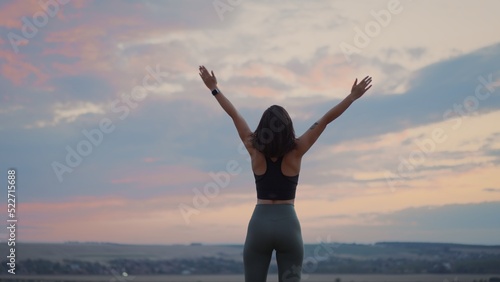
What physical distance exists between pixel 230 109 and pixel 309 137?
1.00 metres

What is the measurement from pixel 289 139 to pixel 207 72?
1.58m

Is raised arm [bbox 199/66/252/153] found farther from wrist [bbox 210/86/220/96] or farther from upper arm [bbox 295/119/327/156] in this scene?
upper arm [bbox 295/119/327/156]

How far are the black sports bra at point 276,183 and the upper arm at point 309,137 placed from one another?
246 millimetres

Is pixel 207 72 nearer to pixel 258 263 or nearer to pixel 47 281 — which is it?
pixel 258 263

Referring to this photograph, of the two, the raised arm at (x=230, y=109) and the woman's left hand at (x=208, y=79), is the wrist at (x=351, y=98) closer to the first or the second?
the raised arm at (x=230, y=109)

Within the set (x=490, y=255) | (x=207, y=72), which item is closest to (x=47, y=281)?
(x=490, y=255)

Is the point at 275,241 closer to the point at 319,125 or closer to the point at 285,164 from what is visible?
the point at 285,164

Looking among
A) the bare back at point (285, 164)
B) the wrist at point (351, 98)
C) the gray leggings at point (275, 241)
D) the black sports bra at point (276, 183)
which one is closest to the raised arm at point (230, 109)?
the bare back at point (285, 164)

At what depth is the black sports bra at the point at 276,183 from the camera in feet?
27.9

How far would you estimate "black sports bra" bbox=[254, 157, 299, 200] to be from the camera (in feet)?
27.9

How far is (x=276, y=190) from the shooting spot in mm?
8539

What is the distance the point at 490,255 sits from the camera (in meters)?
59.5

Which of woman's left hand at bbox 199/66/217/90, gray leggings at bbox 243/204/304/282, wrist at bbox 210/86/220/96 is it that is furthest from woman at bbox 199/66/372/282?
woman's left hand at bbox 199/66/217/90

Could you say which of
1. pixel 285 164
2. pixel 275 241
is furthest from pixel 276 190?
pixel 275 241
